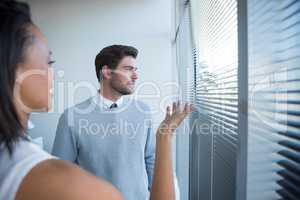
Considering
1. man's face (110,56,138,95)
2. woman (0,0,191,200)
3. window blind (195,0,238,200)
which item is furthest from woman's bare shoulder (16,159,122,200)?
man's face (110,56,138,95)

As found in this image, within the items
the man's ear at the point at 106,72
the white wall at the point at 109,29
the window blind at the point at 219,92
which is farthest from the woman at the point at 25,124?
the white wall at the point at 109,29

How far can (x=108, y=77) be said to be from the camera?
1796 millimetres

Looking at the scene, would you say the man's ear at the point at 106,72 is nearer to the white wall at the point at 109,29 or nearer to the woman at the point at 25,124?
the woman at the point at 25,124

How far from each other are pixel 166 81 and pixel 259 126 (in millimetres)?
2588

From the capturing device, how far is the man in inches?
59.9

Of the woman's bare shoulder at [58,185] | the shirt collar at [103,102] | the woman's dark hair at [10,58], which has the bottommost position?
the woman's bare shoulder at [58,185]

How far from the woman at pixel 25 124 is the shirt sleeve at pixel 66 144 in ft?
2.91

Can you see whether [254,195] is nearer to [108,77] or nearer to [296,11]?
[296,11]

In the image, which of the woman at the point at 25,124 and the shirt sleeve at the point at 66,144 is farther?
the shirt sleeve at the point at 66,144

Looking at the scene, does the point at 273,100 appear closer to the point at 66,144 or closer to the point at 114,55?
the point at 66,144

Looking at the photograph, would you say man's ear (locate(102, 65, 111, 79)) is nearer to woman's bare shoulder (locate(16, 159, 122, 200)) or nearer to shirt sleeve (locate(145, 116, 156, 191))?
shirt sleeve (locate(145, 116, 156, 191))

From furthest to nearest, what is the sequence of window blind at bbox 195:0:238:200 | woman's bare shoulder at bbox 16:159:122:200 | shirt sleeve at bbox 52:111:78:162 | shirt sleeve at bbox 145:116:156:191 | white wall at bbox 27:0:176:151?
white wall at bbox 27:0:176:151
shirt sleeve at bbox 145:116:156:191
shirt sleeve at bbox 52:111:78:162
window blind at bbox 195:0:238:200
woman's bare shoulder at bbox 16:159:122:200

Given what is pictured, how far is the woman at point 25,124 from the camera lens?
48cm

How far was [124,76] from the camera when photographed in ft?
5.94
